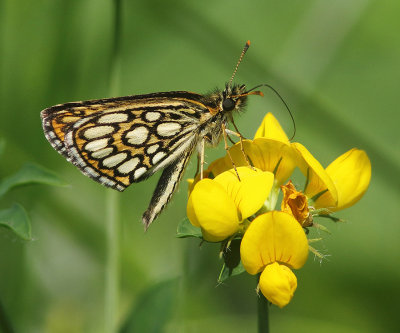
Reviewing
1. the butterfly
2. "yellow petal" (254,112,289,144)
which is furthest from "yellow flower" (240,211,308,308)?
the butterfly

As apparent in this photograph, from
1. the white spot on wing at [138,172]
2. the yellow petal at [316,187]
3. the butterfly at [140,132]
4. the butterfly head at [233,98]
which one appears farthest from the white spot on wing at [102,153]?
the yellow petal at [316,187]

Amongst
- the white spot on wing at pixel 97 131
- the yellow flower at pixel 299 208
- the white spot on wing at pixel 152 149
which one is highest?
the yellow flower at pixel 299 208

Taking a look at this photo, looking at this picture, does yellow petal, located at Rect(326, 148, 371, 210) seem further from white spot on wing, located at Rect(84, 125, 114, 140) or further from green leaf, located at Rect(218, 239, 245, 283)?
white spot on wing, located at Rect(84, 125, 114, 140)

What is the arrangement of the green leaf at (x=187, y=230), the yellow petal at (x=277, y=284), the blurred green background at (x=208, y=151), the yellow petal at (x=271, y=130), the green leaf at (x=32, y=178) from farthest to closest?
the blurred green background at (x=208, y=151), the green leaf at (x=32, y=178), the yellow petal at (x=271, y=130), the green leaf at (x=187, y=230), the yellow petal at (x=277, y=284)

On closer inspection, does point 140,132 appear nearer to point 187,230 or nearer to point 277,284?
point 187,230

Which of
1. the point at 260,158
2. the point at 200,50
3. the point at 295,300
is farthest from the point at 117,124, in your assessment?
the point at 200,50

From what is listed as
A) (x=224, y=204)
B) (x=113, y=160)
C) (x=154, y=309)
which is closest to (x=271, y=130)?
(x=224, y=204)

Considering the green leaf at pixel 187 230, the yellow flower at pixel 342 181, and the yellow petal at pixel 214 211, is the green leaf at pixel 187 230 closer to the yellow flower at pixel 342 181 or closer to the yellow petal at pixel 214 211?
the yellow petal at pixel 214 211
